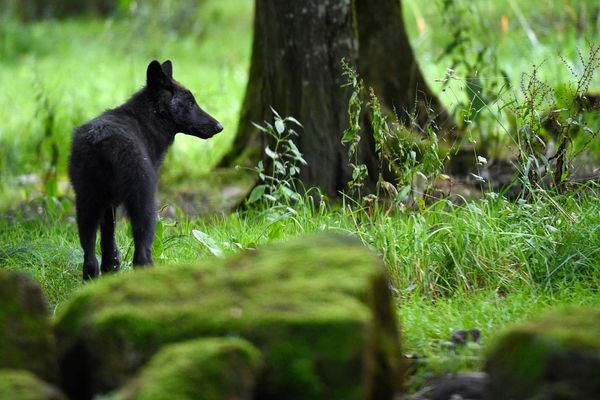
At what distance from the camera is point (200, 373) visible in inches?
113

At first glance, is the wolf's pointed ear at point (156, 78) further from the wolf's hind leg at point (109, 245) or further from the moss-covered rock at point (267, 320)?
the moss-covered rock at point (267, 320)

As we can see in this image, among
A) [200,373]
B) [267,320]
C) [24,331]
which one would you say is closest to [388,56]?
[267,320]

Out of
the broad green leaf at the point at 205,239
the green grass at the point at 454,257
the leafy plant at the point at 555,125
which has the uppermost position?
the leafy plant at the point at 555,125

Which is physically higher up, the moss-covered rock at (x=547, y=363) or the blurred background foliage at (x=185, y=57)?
the blurred background foliage at (x=185, y=57)

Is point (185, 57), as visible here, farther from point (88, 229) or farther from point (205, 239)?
point (205, 239)

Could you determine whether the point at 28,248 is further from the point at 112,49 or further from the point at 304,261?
the point at 112,49

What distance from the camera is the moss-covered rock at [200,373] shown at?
2836 mm

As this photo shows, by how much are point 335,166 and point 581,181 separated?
1.68 m

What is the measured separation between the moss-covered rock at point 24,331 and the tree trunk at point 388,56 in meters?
4.89

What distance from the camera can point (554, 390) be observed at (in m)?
2.86

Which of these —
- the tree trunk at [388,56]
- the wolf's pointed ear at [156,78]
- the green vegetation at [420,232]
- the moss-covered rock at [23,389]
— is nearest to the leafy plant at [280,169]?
the green vegetation at [420,232]

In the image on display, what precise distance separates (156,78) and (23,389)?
315cm

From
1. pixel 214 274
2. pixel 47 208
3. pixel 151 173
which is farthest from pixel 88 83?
pixel 214 274

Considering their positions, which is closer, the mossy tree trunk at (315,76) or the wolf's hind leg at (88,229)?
the wolf's hind leg at (88,229)
